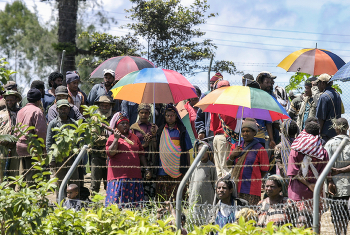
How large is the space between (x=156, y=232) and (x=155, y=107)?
3753 mm

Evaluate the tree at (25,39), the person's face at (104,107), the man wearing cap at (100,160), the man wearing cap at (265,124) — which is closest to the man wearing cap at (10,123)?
the man wearing cap at (100,160)

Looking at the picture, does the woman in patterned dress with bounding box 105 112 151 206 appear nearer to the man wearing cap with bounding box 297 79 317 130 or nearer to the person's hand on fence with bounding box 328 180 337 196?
the person's hand on fence with bounding box 328 180 337 196

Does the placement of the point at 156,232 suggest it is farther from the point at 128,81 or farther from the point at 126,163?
the point at 128,81

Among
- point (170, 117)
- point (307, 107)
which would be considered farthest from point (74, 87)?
Result: point (307, 107)

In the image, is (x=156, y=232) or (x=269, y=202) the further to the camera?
(x=269, y=202)

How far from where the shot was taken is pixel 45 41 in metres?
30.7

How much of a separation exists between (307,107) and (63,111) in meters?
4.21

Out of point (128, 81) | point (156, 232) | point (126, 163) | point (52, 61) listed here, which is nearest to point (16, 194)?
point (156, 232)

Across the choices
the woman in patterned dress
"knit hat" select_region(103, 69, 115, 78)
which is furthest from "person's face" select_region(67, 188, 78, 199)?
"knit hat" select_region(103, 69, 115, 78)

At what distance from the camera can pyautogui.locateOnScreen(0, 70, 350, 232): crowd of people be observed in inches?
214

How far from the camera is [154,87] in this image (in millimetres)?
6969

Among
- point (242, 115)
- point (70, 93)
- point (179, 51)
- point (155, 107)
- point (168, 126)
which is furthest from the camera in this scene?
point (179, 51)

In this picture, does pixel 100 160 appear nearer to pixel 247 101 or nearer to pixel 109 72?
pixel 109 72

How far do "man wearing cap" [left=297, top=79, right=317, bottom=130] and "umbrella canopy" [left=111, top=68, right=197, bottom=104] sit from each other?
215 centimetres
